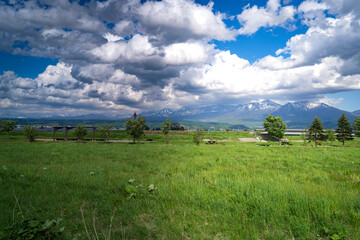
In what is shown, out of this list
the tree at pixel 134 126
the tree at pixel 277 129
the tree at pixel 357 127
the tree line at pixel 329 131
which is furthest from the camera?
the tree at pixel 277 129

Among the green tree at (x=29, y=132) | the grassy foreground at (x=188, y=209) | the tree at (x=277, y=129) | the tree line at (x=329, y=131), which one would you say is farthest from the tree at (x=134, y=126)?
the tree line at (x=329, y=131)

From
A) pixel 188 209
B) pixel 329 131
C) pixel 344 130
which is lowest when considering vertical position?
pixel 188 209

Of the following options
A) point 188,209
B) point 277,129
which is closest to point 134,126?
point 188,209

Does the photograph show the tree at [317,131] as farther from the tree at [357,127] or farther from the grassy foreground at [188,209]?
the grassy foreground at [188,209]

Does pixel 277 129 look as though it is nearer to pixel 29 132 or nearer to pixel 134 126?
pixel 134 126

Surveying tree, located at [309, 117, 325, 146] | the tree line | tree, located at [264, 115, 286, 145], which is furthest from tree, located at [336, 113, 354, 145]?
tree, located at [264, 115, 286, 145]

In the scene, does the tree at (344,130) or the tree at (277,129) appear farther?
the tree at (277,129)

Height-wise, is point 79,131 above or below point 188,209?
above

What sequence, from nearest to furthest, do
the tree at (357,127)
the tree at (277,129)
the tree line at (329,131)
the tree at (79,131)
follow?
the tree at (79,131) → the tree line at (329,131) → the tree at (357,127) → the tree at (277,129)

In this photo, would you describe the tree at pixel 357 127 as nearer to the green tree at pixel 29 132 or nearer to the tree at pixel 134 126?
the tree at pixel 134 126

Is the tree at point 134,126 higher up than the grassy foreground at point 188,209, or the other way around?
the tree at point 134,126

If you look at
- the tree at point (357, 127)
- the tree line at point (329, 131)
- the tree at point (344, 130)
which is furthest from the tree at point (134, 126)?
the tree at point (357, 127)

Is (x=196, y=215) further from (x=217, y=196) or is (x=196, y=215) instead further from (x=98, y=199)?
(x=98, y=199)

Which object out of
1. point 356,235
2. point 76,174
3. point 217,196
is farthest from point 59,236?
point 356,235
